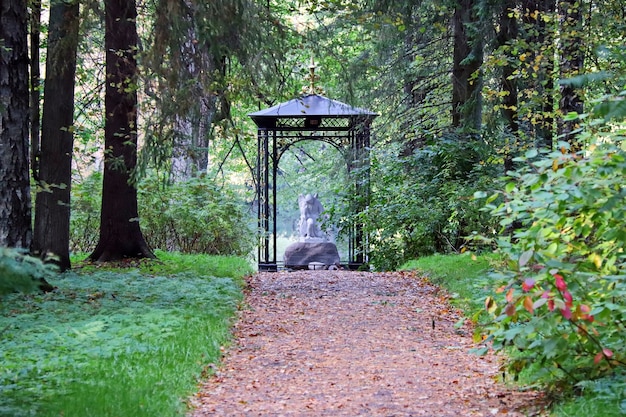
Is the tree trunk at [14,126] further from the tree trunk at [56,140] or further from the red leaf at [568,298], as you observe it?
the red leaf at [568,298]

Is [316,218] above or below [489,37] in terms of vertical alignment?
below

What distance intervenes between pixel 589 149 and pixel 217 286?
534 cm

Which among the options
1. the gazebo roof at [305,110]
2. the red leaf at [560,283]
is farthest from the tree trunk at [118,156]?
the red leaf at [560,283]

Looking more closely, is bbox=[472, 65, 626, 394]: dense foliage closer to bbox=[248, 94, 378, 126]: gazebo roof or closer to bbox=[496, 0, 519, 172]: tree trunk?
bbox=[496, 0, 519, 172]: tree trunk

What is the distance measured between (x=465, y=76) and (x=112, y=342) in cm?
882

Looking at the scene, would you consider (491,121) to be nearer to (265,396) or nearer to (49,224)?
(49,224)

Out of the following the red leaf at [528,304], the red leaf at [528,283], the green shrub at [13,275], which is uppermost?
the green shrub at [13,275]

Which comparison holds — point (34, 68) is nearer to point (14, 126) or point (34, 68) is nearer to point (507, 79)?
point (14, 126)

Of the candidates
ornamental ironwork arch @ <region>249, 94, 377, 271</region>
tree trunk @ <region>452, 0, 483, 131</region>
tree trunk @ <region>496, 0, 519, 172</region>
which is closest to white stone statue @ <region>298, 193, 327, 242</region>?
ornamental ironwork arch @ <region>249, 94, 377, 271</region>

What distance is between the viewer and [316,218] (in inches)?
674

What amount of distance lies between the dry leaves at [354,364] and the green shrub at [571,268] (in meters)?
0.43

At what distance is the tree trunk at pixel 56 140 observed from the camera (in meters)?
9.07

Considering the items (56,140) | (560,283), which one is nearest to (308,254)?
(56,140)

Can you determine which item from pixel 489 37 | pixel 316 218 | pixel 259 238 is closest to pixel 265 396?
pixel 489 37
